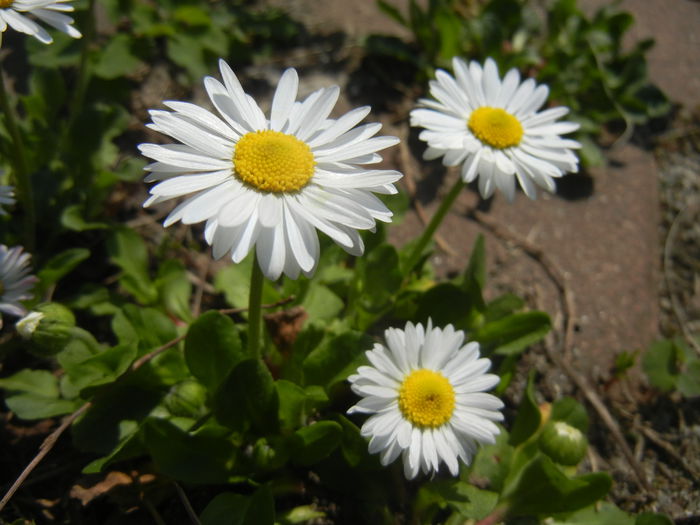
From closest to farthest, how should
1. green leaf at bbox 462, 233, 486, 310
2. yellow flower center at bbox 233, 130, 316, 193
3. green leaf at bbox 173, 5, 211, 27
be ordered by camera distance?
yellow flower center at bbox 233, 130, 316, 193 < green leaf at bbox 462, 233, 486, 310 < green leaf at bbox 173, 5, 211, 27

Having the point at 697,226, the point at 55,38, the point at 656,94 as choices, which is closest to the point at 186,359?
the point at 55,38

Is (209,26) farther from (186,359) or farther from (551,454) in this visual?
(551,454)

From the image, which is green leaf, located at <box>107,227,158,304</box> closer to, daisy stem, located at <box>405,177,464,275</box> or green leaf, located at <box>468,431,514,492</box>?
daisy stem, located at <box>405,177,464,275</box>

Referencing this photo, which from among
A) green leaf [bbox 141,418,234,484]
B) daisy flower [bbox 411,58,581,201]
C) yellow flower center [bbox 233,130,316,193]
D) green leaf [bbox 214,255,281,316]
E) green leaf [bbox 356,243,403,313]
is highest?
daisy flower [bbox 411,58,581,201]

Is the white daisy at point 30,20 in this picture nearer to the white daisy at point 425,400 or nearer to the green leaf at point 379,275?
the green leaf at point 379,275

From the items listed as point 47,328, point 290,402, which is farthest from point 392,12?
point 47,328

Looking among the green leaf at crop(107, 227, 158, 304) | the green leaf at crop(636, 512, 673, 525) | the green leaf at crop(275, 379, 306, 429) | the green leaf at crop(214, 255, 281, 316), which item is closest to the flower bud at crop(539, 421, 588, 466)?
the green leaf at crop(636, 512, 673, 525)
